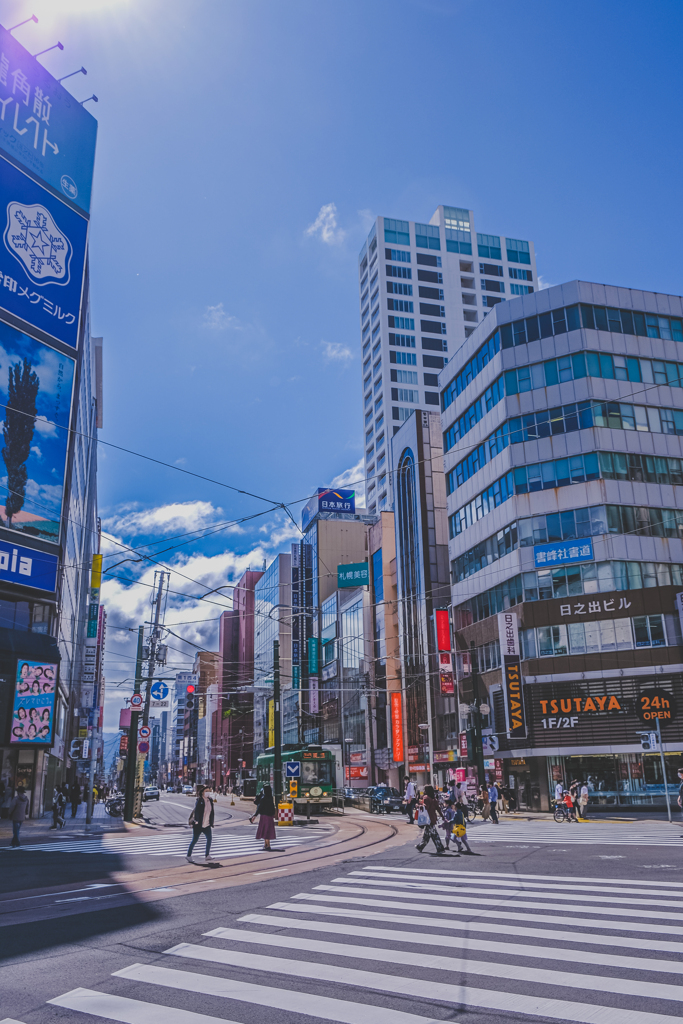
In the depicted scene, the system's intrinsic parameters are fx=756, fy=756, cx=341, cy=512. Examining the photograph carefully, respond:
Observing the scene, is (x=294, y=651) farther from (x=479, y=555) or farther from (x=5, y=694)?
(x=5, y=694)

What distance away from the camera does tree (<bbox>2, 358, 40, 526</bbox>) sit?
38.8 m

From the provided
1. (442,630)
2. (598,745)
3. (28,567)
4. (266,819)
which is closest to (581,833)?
(266,819)

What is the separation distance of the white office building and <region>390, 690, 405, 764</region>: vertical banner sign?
1733 inches

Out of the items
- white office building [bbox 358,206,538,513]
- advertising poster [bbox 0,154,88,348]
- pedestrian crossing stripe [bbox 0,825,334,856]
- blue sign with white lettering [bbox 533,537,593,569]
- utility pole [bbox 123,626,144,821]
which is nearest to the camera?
pedestrian crossing stripe [bbox 0,825,334,856]

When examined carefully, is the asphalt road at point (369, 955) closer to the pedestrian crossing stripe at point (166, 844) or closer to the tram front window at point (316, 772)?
the pedestrian crossing stripe at point (166, 844)

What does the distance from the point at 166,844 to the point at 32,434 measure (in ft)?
82.0

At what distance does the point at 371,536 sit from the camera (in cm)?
7931

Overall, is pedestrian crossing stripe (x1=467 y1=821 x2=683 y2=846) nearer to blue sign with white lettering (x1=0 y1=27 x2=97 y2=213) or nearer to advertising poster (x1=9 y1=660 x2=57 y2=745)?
advertising poster (x1=9 y1=660 x2=57 y2=745)

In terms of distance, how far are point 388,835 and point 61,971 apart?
2045cm

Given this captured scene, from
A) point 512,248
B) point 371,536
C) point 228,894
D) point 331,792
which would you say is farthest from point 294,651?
point 228,894

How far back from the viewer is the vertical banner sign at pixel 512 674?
39.9 metres

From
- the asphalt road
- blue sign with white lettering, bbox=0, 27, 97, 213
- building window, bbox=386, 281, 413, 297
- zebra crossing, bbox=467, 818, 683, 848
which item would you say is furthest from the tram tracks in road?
building window, bbox=386, 281, 413, 297

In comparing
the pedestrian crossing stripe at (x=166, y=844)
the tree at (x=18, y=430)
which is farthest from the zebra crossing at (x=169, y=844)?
the tree at (x=18, y=430)

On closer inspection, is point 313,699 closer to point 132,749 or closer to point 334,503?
point 334,503
